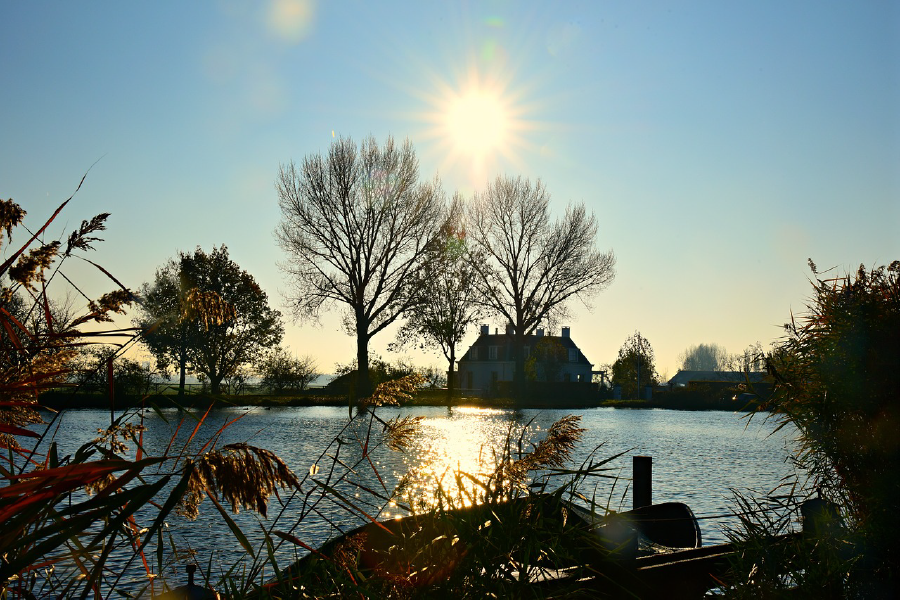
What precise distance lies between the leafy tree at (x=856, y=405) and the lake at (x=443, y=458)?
0.26 meters

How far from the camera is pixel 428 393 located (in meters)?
55.1

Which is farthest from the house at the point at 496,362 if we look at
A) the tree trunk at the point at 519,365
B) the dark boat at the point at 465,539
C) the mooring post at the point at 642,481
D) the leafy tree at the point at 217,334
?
the dark boat at the point at 465,539

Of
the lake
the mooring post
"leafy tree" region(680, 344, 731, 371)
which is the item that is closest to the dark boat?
the lake

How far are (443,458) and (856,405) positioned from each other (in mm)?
2250

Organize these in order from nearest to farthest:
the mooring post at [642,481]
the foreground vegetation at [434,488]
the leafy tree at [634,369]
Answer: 1. the foreground vegetation at [434,488]
2. the mooring post at [642,481]
3. the leafy tree at [634,369]

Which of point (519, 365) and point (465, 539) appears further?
point (519, 365)

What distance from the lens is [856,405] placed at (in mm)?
3562

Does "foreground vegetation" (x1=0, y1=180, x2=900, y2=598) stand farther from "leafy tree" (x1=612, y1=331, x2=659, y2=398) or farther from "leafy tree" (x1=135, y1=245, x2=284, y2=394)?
"leafy tree" (x1=612, y1=331, x2=659, y2=398)

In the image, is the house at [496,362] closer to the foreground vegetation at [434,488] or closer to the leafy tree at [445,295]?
the leafy tree at [445,295]

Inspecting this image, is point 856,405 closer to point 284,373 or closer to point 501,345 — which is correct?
point 284,373

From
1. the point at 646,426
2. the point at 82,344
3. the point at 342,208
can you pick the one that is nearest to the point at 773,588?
the point at 82,344

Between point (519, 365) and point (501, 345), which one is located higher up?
point (501, 345)

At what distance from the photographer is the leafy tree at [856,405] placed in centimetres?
334

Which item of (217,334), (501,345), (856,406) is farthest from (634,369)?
(856,406)
